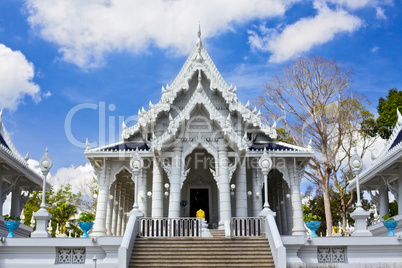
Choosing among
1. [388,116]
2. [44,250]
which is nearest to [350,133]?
[388,116]

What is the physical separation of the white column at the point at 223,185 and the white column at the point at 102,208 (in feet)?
20.7

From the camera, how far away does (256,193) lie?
23578 mm

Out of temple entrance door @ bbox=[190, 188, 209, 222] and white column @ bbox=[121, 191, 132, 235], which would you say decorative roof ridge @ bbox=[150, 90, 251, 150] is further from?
white column @ bbox=[121, 191, 132, 235]

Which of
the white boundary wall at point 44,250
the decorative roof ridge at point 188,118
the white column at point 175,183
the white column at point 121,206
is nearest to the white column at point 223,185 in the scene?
the decorative roof ridge at point 188,118

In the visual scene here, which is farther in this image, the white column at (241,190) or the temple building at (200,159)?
the white column at (241,190)

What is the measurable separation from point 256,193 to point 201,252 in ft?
28.2

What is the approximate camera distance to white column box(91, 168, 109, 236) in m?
23.2

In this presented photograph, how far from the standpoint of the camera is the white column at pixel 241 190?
22.5 meters

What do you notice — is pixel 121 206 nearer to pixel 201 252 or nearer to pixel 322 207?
pixel 201 252

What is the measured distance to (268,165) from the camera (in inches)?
730

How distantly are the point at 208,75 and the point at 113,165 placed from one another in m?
7.35

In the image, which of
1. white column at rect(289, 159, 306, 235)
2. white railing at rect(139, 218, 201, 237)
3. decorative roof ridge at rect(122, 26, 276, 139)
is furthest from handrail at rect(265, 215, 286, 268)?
decorative roof ridge at rect(122, 26, 276, 139)

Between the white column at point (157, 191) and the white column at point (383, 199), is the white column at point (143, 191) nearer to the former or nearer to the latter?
the white column at point (157, 191)

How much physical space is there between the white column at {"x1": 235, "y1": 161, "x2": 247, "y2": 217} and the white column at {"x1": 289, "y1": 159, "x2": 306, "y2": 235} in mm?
2958
